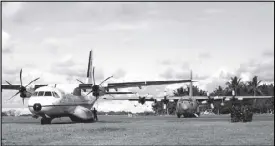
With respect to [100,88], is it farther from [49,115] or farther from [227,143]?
[227,143]

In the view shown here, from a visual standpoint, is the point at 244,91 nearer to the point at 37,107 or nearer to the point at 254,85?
the point at 254,85

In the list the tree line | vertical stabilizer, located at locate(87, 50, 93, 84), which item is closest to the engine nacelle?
vertical stabilizer, located at locate(87, 50, 93, 84)

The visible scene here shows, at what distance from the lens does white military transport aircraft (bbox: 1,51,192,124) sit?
2909 cm

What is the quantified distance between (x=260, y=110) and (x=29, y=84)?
78109 mm

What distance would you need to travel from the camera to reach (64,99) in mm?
31359

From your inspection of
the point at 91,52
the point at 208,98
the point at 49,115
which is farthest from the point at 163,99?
the point at 49,115

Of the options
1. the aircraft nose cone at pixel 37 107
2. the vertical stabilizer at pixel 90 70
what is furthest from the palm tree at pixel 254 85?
the aircraft nose cone at pixel 37 107

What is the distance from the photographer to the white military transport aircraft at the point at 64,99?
29.1 m

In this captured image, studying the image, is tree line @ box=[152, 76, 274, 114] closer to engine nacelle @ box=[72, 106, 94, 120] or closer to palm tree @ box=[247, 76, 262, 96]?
palm tree @ box=[247, 76, 262, 96]

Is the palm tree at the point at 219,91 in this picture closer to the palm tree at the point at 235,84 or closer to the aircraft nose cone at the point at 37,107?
the palm tree at the point at 235,84

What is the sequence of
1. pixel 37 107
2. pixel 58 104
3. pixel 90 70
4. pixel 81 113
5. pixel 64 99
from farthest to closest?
pixel 90 70 → pixel 81 113 → pixel 64 99 → pixel 58 104 → pixel 37 107

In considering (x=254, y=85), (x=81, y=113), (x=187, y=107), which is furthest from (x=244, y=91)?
(x=81, y=113)

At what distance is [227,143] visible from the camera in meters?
13.6

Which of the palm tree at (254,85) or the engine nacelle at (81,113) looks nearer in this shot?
the engine nacelle at (81,113)
